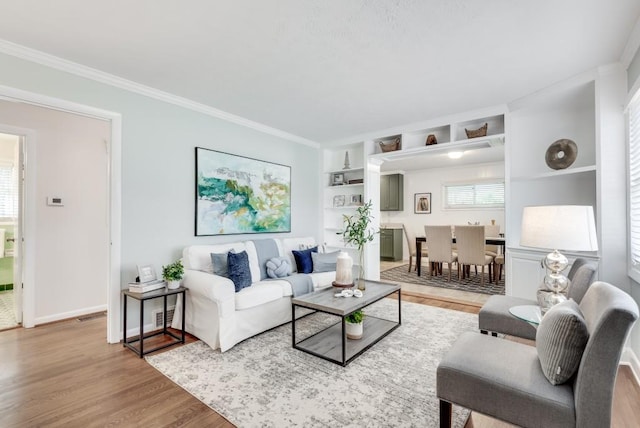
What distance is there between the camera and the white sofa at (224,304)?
262cm

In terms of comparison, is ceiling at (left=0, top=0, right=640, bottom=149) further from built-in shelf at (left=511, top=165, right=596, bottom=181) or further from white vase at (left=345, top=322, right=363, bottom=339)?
white vase at (left=345, top=322, right=363, bottom=339)

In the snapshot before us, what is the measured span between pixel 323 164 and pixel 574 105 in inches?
133

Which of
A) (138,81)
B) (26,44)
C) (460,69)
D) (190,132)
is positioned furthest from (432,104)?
(26,44)

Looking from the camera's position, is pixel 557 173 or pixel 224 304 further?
pixel 557 173

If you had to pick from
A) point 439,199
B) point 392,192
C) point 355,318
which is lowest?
point 355,318

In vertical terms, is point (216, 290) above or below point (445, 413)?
above

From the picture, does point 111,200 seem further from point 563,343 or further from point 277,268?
point 563,343

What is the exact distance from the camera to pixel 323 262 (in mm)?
3916

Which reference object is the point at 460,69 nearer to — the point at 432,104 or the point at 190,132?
the point at 432,104

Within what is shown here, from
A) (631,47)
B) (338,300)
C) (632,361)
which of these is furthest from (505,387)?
(631,47)

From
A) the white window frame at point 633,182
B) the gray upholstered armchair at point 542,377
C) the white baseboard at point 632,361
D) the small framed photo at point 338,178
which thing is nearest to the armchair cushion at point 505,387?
the gray upholstered armchair at point 542,377

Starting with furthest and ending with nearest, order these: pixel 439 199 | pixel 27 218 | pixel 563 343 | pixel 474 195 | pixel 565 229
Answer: pixel 439 199, pixel 474 195, pixel 27 218, pixel 565 229, pixel 563 343

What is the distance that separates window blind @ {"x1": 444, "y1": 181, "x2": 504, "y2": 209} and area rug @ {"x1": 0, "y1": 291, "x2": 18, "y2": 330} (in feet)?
25.6

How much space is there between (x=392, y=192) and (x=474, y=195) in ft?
6.33
